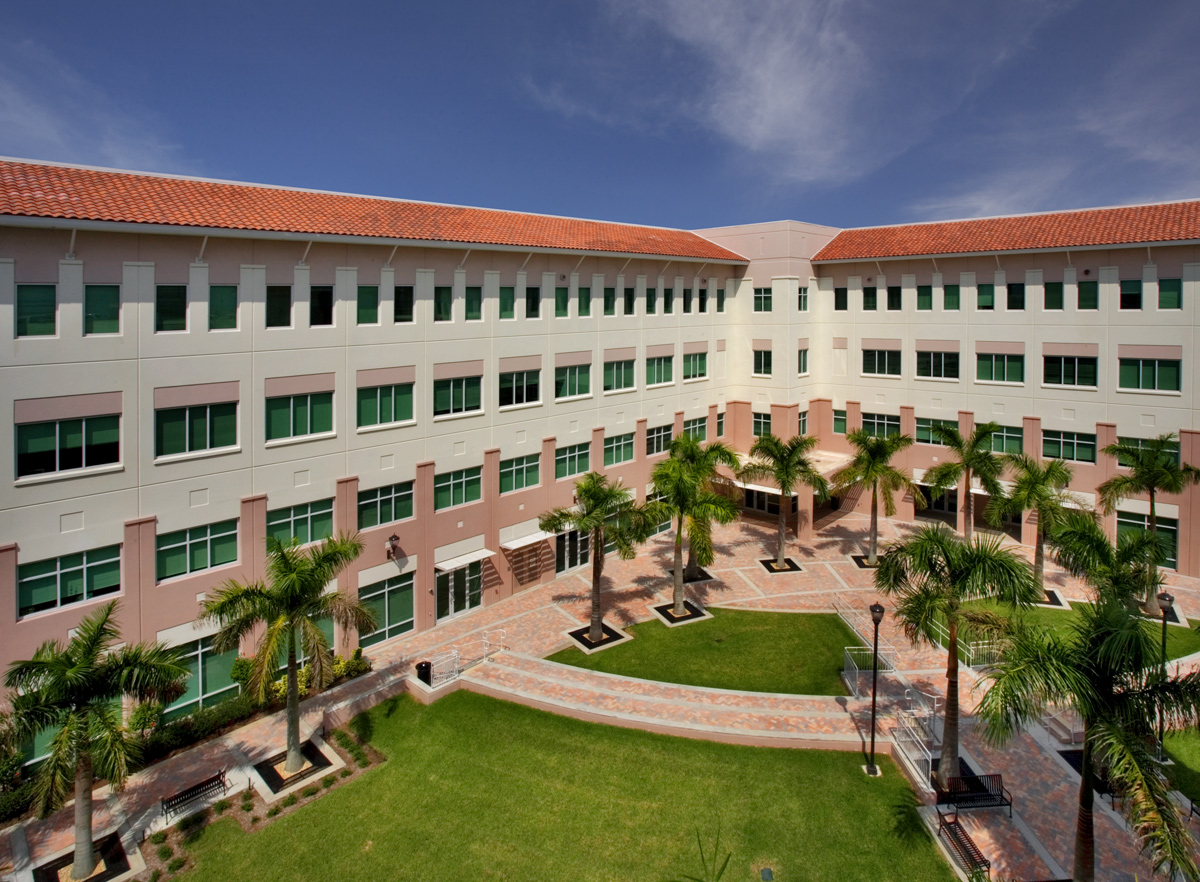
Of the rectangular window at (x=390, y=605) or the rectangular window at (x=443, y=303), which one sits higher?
the rectangular window at (x=443, y=303)

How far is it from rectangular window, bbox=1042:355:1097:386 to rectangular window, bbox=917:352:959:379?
3775mm

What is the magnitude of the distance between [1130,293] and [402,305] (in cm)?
2865

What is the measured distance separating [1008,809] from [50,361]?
24.0 meters

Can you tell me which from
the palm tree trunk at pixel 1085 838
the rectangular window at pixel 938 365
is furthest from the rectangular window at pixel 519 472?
the palm tree trunk at pixel 1085 838

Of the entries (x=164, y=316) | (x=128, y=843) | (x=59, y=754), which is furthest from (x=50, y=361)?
(x=128, y=843)

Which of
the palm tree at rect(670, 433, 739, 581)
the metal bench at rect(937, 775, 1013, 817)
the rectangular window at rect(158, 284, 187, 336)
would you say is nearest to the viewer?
the metal bench at rect(937, 775, 1013, 817)

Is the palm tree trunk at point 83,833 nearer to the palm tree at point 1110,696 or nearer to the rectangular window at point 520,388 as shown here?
the palm tree at point 1110,696

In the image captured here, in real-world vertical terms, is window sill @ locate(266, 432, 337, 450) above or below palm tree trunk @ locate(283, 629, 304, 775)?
above

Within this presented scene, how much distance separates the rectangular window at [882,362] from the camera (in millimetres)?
37375

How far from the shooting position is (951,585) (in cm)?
1591

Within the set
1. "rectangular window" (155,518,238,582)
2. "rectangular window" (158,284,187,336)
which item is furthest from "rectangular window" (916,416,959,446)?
"rectangular window" (158,284,187,336)

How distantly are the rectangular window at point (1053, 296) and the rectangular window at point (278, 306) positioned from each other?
30.5 meters

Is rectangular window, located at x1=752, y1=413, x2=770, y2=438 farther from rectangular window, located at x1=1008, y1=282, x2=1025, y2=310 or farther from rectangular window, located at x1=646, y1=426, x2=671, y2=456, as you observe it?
rectangular window, located at x1=1008, y1=282, x2=1025, y2=310

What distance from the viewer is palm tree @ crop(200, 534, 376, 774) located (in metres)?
16.5
